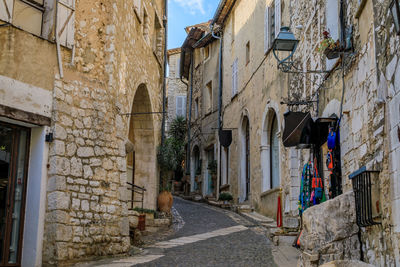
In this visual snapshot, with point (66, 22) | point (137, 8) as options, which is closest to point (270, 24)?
point (137, 8)

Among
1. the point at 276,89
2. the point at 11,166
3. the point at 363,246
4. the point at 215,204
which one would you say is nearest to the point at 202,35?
the point at 215,204

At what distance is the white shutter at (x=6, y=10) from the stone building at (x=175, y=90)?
1883 cm

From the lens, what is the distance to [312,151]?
27.8ft

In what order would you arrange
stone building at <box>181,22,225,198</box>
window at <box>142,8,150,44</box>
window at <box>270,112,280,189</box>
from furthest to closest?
1. stone building at <box>181,22,225,198</box>
2. window at <box>270,112,280,189</box>
3. window at <box>142,8,150,44</box>

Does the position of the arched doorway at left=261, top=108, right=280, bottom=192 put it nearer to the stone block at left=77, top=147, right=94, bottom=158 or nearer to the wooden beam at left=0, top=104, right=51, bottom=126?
the stone block at left=77, top=147, right=94, bottom=158

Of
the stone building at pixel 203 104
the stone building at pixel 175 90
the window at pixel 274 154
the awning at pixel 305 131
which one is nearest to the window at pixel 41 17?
the awning at pixel 305 131

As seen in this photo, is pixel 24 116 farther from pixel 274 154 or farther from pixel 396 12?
pixel 274 154

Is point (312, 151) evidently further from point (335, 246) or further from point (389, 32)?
point (389, 32)

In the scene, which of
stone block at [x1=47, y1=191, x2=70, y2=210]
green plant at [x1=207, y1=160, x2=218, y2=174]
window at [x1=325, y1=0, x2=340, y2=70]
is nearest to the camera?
stone block at [x1=47, y1=191, x2=70, y2=210]

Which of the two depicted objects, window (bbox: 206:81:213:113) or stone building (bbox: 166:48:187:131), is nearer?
window (bbox: 206:81:213:113)

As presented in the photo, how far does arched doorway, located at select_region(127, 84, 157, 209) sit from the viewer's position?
11758 mm

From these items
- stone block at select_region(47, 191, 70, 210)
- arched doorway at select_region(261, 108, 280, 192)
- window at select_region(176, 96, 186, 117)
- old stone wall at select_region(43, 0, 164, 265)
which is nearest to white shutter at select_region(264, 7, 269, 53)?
arched doorway at select_region(261, 108, 280, 192)

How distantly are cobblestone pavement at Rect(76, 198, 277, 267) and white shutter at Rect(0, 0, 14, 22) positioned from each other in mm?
3659

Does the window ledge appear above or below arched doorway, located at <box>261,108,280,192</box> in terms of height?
below
